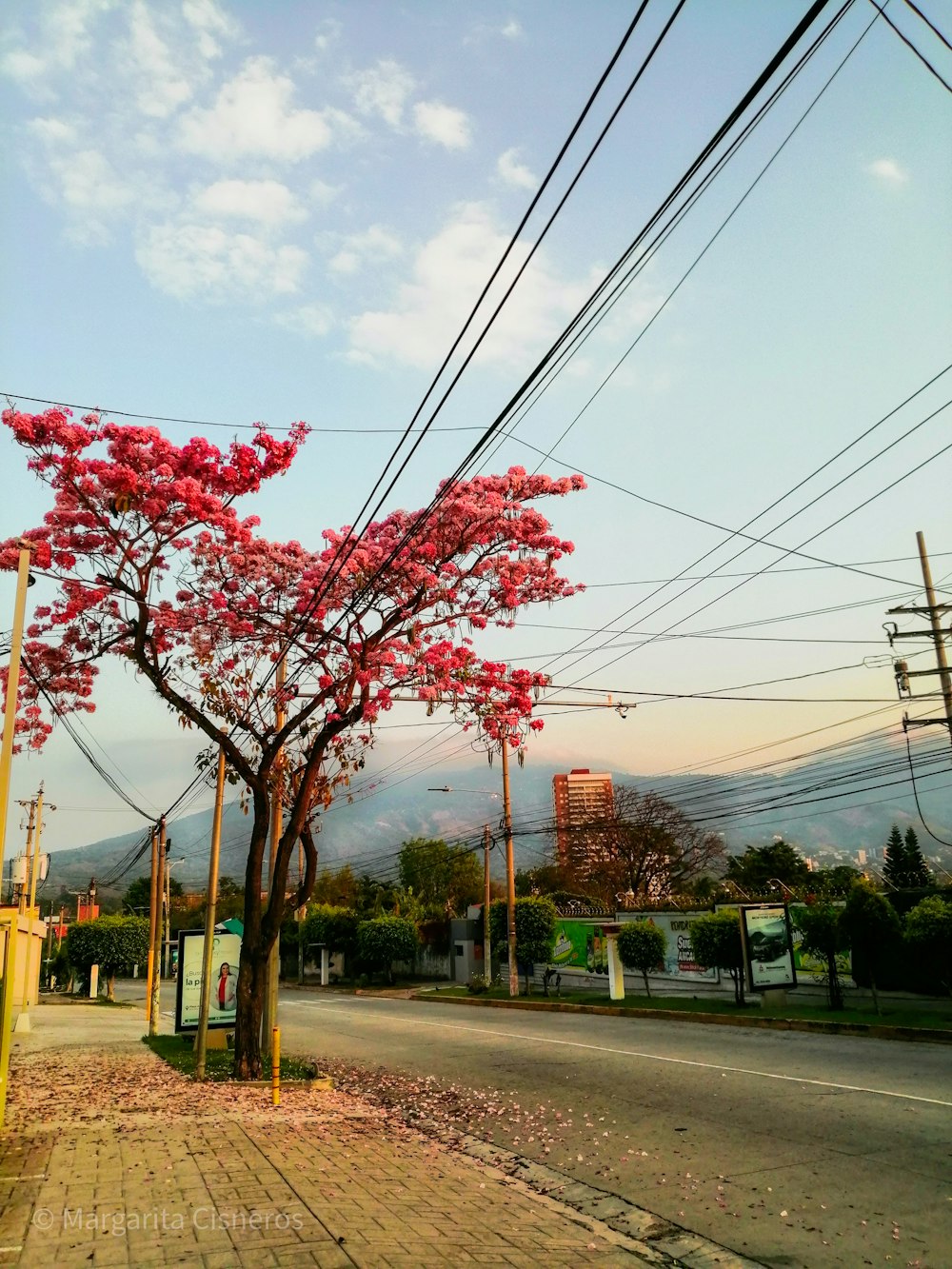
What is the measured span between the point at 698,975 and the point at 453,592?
25.3 meters

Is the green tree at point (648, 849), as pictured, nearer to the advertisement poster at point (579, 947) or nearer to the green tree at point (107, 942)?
the advertisement poster at point (579, 947)

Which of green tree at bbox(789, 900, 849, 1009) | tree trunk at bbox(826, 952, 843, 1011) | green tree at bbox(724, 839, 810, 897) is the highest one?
green tree at bbox(724, 839, 810, 897)

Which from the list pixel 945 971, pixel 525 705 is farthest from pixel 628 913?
pixel 525 705

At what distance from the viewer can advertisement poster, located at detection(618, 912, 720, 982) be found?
3544 cm

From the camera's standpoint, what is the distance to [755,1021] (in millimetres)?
22969

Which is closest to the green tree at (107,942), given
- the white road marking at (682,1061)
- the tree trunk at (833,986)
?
the white road marking at (682,1061)

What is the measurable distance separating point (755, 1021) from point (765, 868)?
6155 cm

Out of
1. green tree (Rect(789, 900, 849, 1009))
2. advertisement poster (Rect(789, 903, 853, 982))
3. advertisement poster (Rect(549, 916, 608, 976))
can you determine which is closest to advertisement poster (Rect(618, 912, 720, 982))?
advertisement poster (Rect(549, 916, 608, 976))

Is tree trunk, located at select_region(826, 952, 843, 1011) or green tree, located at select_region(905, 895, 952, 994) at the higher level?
green tree, located at select_region(905, 895, 952, 994)

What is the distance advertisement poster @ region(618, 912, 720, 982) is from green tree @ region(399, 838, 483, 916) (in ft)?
172

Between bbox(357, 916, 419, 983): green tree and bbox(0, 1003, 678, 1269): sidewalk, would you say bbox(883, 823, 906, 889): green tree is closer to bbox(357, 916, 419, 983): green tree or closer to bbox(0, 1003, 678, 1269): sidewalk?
bbox(357, 916, 419, 983): green tree

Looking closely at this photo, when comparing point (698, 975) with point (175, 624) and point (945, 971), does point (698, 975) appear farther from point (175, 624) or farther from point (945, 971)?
point (175, 624)

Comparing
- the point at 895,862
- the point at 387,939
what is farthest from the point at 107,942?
the point at 895,862

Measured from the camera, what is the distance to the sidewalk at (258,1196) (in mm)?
6113
